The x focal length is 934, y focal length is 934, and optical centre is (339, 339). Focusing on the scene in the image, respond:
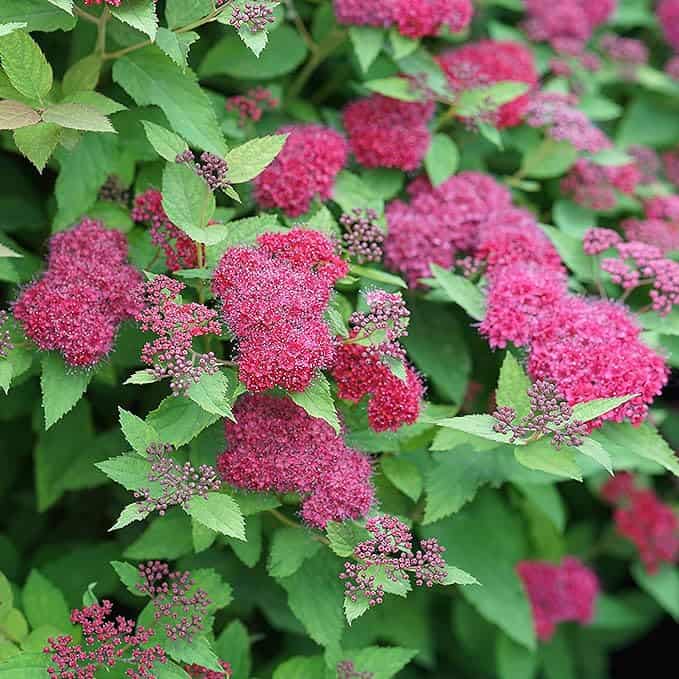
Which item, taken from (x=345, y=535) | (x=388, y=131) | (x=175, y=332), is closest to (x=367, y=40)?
(x=388, y=131)

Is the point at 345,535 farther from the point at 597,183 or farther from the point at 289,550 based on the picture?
the point at 597,183

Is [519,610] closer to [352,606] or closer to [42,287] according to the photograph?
[352,606]

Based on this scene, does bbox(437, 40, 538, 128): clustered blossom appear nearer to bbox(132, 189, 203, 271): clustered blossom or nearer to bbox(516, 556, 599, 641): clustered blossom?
bbox(132, 189, 203, 271): clustered blossom

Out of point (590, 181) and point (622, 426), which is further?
point (590, 181)

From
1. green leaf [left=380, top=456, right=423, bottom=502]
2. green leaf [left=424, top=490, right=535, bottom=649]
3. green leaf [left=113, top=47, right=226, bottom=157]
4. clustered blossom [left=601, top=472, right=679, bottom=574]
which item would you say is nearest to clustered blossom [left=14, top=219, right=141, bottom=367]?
green leaf [left=113, top=47, right=226, bottom=157]

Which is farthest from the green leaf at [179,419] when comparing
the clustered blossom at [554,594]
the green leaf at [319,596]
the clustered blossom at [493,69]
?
the clustered blossom at [554,594]

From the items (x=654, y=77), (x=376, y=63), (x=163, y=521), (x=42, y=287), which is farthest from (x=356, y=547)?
(x=654, y=77)
